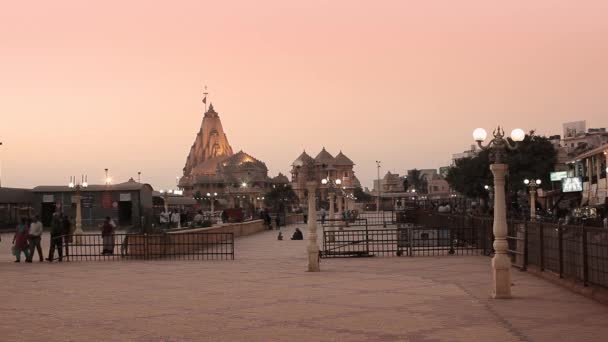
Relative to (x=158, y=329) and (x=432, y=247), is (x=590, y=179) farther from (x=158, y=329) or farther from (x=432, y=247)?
(x=158, y=329)

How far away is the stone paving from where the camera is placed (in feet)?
31.8

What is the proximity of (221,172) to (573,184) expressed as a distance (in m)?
97.6

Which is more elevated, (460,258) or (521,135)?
(521,135)

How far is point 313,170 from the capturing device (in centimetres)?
2095

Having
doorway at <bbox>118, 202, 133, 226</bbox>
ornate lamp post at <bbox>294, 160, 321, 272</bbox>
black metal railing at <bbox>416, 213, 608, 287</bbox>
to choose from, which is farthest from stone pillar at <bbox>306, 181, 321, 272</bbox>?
doorway at <bbox>118, 202, 133, 226</bbox>

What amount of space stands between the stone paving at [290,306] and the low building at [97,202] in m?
27.5

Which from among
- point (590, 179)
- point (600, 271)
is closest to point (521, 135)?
point (600, 271)

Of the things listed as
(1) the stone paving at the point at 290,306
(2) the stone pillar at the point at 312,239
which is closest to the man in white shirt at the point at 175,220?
(1) the stone paving at the point at 290,306

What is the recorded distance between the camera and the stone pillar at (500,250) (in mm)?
12766

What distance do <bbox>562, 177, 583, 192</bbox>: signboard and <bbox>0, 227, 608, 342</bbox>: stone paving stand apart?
42.3m

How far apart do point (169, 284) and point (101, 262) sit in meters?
7.39

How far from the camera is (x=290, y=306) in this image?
1220cm

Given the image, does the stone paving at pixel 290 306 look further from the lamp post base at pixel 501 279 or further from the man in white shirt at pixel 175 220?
the man in white shirt at pixel 175 220

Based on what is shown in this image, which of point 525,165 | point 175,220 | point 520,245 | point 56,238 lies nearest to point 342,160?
point 525,165
